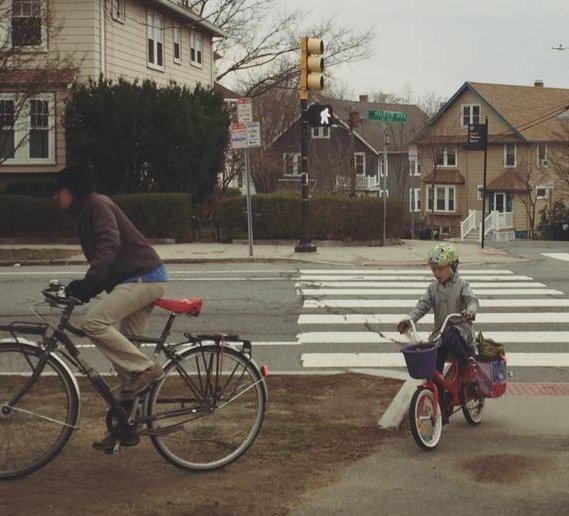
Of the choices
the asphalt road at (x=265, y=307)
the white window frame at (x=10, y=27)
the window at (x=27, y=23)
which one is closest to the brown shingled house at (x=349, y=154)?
the white window frame at (x=10, y=27)

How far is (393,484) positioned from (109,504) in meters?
1.56

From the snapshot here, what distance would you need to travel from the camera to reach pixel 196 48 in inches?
1389

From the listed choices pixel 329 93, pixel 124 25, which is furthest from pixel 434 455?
pixel 329 93

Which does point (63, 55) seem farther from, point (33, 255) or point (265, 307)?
point (265, 307)

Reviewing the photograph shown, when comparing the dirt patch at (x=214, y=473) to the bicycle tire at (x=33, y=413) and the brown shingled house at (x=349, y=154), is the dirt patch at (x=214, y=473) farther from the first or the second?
the brown shingled house at (x=349, y=154)

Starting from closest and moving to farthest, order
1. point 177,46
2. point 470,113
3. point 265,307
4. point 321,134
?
point 265,307, point 177,46, point 470,113, point 321,134

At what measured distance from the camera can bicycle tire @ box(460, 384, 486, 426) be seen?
639cm

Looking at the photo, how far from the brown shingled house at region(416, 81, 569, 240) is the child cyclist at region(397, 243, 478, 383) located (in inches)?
1993

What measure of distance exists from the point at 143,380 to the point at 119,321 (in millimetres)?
390

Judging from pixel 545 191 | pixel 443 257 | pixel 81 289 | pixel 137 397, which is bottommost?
pixel 137 397

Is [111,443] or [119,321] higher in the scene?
[119,321]

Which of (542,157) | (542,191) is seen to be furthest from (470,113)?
(542,191)

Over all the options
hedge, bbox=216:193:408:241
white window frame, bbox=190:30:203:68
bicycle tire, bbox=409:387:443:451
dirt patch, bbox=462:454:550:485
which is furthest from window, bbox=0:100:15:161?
dirt patch, bbox=462:454:550:485

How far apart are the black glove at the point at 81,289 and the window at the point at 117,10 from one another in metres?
24.4
